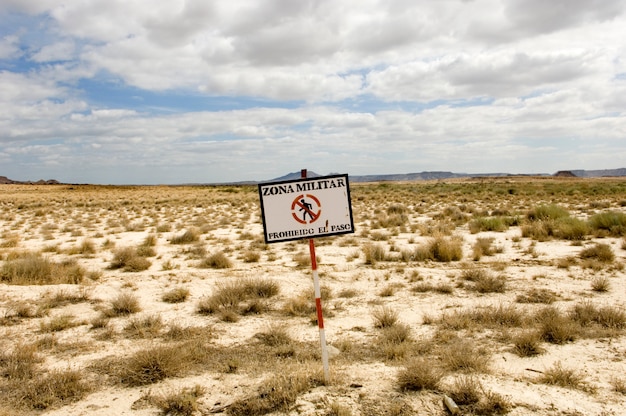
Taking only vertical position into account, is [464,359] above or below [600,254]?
above

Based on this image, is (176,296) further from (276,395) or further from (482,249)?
(482,249)

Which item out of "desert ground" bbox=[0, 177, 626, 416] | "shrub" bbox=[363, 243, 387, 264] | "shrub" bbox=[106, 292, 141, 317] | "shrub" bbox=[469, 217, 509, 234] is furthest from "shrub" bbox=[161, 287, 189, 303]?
"shrub" bbox=[469, 217, 509, 234]

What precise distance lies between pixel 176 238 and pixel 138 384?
12.3m

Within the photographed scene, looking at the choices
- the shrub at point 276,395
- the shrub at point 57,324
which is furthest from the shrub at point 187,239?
the shrub at point 276,395

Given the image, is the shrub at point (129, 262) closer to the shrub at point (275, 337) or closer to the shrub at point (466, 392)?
the shrub at point (275, 337)

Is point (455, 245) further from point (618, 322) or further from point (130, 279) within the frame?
point (130, 279)

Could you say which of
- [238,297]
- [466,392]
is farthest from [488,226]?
[466,392]

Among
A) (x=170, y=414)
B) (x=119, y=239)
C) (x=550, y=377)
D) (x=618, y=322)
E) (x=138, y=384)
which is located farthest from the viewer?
(x=119, y=239)

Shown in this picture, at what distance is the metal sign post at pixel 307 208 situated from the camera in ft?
16.0

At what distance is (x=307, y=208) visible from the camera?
193 inches

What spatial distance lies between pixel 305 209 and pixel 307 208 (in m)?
0.02

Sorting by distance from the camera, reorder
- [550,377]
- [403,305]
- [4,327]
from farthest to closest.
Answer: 1. [403,305]
2. [4,327]
3. [550,377]

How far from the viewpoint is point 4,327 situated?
7.18m

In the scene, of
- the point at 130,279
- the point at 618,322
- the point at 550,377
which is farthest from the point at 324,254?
the point at 550,377
